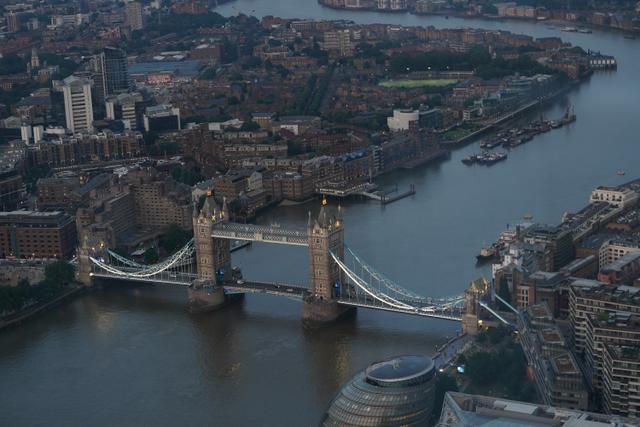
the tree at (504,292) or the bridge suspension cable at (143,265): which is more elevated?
the tree at (504,292)

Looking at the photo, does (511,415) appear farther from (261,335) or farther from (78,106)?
(78,106)

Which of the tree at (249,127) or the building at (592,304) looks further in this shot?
the tree at (249,127)

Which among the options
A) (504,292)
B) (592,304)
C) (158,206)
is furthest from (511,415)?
(158,206)

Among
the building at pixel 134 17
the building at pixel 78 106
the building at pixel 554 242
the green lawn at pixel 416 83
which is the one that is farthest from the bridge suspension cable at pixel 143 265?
the building at pixel 134 17

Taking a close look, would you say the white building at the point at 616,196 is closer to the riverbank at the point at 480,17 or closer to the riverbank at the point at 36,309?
the riverbank at the point at 36,309

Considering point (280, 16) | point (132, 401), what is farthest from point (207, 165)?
point (280, 16)

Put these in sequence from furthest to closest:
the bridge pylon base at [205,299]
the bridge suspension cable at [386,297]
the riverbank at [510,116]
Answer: the riverbank at [510,116], the bridge pylon base at [205,299], the bridge suspension cable at [386,297]

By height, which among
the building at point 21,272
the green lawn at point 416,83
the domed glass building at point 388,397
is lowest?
Answer: the building at point 21,272
